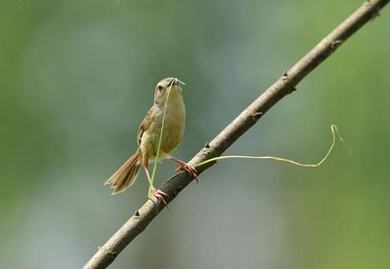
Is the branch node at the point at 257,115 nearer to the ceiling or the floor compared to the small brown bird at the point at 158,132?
nearer to the floor

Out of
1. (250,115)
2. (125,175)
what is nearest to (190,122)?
(125,175)

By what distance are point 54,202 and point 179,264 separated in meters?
3.08

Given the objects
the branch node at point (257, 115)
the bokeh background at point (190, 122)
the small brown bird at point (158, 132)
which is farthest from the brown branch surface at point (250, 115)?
the bokeh background at point (190, 122)

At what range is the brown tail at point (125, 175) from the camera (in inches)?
178

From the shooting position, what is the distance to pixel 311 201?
55.5ft

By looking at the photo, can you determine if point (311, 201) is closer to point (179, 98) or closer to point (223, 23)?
point (223, 23)

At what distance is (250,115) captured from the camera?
217cm

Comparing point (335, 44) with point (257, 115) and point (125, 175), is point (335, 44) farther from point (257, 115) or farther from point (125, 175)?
point (125, 175)

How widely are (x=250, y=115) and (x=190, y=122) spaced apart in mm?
11642

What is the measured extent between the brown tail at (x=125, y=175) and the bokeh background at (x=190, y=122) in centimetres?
861

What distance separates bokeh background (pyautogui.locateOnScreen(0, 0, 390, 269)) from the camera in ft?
45.6

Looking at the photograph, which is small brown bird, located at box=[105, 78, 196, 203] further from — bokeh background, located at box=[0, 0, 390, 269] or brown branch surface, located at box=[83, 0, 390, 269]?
bokeh background, located at box=[0, 0, 390, 269]

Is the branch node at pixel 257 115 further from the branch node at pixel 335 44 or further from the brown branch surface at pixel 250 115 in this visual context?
the branch node at pixel 335 44

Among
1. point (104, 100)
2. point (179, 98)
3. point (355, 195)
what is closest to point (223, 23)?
point (104, 100)
